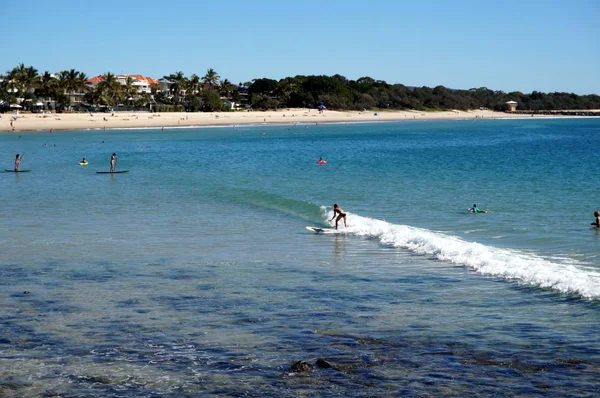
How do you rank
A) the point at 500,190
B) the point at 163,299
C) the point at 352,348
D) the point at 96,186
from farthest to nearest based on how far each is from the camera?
the point at 96,186 < the point at 500,190 < the point at 163,299 < the point at 352,348

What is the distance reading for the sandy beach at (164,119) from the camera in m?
110

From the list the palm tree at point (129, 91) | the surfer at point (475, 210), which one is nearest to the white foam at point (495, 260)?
the surfer at point (475, 210)

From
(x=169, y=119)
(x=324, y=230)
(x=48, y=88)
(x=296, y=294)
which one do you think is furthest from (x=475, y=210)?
(x=48, y=88)

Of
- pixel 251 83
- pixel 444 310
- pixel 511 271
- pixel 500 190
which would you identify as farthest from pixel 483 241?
pixel 251 83

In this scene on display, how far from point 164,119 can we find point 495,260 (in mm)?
116188

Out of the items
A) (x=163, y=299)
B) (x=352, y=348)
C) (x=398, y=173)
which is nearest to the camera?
(x=352, y=348)

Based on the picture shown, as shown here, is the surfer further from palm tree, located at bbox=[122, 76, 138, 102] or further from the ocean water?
palm tree, located at bbox=[122, 76, 138, 102]

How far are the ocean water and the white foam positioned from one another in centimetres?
8

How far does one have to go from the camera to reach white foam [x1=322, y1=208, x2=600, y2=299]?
49.5 feet

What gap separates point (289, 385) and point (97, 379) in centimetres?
251

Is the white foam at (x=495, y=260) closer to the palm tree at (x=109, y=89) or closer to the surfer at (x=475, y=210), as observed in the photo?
the surfer at (x=475, y=210)

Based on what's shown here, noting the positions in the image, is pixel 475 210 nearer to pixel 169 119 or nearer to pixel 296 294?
pixel 296 294

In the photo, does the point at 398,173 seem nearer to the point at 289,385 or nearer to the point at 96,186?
the point at 96,186

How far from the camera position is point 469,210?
89.8ft
